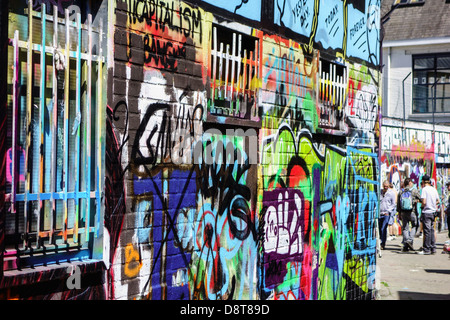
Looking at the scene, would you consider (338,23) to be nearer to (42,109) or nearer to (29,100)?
(42,109)

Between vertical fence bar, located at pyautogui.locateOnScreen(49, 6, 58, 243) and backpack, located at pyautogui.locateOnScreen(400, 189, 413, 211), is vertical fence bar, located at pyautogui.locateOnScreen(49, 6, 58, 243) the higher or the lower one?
the higher one

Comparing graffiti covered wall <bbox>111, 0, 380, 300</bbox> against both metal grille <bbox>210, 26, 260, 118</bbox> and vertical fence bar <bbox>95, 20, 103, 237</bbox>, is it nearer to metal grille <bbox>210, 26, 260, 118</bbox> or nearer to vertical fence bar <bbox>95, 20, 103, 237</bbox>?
metal grille <bbox>210, 26, 260, 118</bbox>

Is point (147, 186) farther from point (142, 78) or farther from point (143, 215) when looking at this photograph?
point (142, 78)

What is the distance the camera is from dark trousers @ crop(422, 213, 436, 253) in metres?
15.1

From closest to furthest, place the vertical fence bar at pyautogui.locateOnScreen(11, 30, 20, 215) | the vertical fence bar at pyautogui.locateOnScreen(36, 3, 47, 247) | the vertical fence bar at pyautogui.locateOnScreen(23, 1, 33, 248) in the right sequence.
A: 1. the vertical fence bar at pyautogui.locateOnScreen(11, 30, 20, 215)
2. the vertical fence bar at pyautogui.locateOnScreen(23, 1, 33, 248)
3. the vertical fence bar at pyautogui.locateOnScreen(36, 3, 47, 247)

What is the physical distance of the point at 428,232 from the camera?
15.2m

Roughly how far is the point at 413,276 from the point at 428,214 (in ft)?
10.6

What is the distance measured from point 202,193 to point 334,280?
3.56 m

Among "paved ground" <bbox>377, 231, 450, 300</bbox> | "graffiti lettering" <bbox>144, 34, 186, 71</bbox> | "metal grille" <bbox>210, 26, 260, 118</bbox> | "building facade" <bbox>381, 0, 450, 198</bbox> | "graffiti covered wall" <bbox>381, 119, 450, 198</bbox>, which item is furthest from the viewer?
"building facade" <bbox>381, 0, 450, 198</bbox>

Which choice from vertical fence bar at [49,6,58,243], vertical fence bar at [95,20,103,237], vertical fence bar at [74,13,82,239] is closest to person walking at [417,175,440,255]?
vertical fence bar at [95,20,103,237]

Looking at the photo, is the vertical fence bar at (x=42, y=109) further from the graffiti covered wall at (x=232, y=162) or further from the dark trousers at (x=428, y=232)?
the dark trousers at (x=428, y=232)

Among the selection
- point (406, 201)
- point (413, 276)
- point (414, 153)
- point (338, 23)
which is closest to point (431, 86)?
point (414, 153)

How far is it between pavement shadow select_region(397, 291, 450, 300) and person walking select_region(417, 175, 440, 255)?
4813mm

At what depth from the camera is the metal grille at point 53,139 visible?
14.1ft
